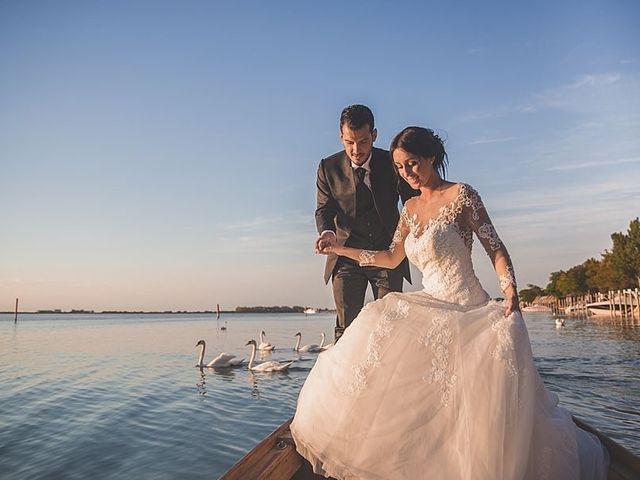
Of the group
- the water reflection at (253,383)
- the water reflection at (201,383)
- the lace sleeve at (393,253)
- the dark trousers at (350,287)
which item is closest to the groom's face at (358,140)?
the lace sleeve at (393,253)

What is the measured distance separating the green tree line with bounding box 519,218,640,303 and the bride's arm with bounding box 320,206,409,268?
5834 centimetres

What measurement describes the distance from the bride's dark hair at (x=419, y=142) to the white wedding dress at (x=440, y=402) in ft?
1.80

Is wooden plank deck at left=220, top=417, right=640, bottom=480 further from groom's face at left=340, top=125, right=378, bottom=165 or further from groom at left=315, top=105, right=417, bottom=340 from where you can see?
groom's face at left=340, top=125, right=378, bottom=165

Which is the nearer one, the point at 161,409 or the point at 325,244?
the point at 325,244

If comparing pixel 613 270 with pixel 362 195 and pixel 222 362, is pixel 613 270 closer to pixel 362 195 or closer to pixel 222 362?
pixel 222 362

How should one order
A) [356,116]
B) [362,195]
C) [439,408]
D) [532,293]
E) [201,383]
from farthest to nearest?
[532,293] → [201,383] → [362,195] → [356,116] → [439,408]

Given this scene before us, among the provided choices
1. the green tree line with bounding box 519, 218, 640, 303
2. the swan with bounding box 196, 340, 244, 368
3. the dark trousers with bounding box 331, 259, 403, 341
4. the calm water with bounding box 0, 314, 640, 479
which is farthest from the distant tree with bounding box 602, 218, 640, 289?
the dark trousers with bounding box 331, 259, 403, 341

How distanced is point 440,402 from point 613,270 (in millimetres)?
62790

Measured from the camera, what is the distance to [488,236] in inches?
120

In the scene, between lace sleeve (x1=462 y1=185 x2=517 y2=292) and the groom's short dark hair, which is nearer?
lace sleeve (x1=462 y1=185 x2=517 y2=292)

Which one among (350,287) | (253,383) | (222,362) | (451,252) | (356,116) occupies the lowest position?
(253,383)

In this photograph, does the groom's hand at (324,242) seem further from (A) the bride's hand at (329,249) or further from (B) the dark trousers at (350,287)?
(B) the dark trousers at (350,287)

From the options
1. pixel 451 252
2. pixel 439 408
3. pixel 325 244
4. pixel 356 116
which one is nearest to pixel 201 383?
pixel 325 244

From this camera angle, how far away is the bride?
2391 mm
